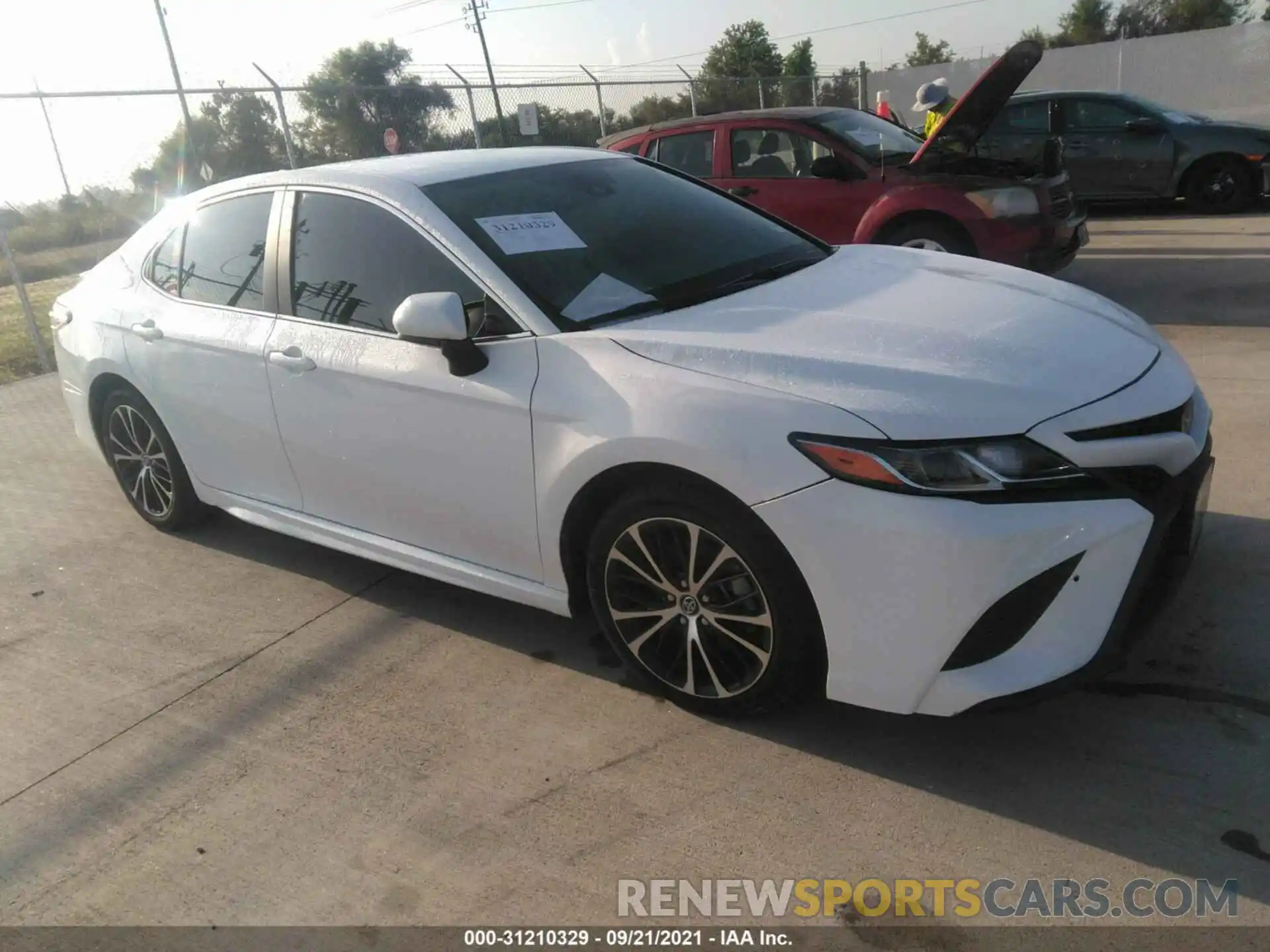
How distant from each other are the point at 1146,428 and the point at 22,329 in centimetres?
1234

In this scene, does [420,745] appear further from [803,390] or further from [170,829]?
[803,390]

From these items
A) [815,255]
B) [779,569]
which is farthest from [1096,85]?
[779,569]

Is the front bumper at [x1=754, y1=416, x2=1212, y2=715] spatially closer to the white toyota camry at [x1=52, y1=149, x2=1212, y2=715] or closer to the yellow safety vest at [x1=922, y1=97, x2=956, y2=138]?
the white toyota camry at [x1=52, y1=149, x2=1212, y2=715]

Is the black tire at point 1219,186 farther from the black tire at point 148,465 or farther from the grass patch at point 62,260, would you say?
the grass patch at point 62,260

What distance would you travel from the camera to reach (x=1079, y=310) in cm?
321

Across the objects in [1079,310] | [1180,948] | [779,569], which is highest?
[1079,310]

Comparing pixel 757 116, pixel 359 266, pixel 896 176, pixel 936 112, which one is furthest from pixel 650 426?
pixel 936 112

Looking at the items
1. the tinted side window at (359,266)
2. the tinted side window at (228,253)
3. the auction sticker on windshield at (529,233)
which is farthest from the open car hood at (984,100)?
the tinted side window at (228,253)

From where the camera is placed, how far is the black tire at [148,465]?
4574 millimetres

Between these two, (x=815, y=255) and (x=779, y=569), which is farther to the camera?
(x=815, y=255)

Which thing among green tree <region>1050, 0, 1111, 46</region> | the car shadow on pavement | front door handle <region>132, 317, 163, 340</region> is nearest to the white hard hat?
the car shadow on pavement

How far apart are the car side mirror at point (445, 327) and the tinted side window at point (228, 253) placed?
110 cm

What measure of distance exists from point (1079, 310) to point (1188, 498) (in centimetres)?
75

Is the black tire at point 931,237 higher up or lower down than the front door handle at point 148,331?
lower down
